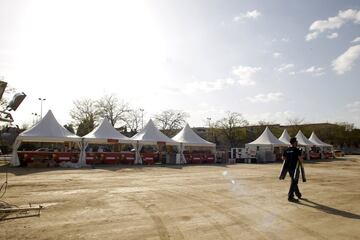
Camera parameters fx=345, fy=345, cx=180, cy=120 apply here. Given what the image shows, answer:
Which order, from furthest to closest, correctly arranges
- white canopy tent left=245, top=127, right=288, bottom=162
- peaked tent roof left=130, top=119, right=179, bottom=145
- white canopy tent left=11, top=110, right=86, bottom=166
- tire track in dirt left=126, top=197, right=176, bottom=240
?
white canopy tent left=245, top=127, right=288, bottom=162
peaked tent roof left=130, top=119, right=179, bottom=145
white canopy tent left=11, top=110, right=86, bottom=166
tire track in dirt left=126, top=197, right=176, bottom=240

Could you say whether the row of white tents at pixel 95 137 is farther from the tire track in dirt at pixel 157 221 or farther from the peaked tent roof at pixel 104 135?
the tire track in dirt at pixel 157 221

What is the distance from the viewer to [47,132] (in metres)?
29.9

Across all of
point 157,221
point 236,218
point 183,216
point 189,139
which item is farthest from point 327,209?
point 189,139

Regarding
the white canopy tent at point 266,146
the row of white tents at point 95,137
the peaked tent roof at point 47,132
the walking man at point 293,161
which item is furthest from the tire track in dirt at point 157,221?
the white canopy tent at point 266,146

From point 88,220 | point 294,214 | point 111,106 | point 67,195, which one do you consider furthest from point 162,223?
point 111,106

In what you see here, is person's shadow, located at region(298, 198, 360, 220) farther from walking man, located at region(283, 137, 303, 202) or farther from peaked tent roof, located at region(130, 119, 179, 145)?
peaked tent roof, located at region(130, 119, 179, 145)

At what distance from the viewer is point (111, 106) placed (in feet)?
232

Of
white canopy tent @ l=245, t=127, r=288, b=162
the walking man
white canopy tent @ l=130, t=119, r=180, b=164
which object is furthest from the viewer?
white canopy tent @ l=245, t=127, r=288, b=162

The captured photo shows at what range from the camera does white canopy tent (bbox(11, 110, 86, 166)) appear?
28562mm

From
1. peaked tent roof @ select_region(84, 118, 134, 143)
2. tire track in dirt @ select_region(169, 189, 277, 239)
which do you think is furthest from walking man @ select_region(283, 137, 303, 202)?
peaked tent roof @ select_region(84, 118, 134, 143)

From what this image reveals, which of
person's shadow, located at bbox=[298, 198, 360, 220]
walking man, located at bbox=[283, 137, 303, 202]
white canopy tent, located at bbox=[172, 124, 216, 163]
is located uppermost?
white canopy tent, located at bbox=[172, 124, 216, 163]

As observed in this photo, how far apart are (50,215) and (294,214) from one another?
6.16 metres

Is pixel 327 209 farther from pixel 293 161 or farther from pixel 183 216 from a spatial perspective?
pixel 183 216

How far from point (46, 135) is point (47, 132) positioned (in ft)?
1.48
